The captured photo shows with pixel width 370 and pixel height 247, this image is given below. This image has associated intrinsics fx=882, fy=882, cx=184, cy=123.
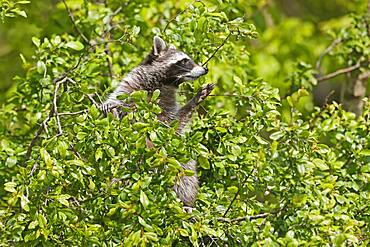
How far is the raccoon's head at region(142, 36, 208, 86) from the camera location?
684 cm

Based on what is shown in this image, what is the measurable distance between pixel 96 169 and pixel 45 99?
1999 mm

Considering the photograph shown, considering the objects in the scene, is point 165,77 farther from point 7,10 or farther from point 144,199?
point 144,199

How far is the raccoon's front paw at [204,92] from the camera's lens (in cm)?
625

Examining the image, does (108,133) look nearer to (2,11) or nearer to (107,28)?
(2,11)

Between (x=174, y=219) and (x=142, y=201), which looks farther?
(x=174, y=219)

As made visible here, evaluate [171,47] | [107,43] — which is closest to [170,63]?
[171,47]

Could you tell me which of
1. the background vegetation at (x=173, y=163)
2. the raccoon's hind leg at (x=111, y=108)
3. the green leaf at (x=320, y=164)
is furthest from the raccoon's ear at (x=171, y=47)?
the green leaf at (x=320, y=164)

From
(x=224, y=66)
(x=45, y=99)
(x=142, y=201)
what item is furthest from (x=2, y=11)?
(x=224, y=66)

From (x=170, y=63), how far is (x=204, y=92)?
921 mm

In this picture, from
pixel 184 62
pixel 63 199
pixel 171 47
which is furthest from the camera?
pixel 171 47

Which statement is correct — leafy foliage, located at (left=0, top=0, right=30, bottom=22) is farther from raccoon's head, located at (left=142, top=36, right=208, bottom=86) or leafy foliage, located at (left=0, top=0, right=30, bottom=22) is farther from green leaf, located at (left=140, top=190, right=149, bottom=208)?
green leaf, located at (left=140, top=190, right=149, bottom=208)

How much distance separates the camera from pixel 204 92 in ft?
20.6

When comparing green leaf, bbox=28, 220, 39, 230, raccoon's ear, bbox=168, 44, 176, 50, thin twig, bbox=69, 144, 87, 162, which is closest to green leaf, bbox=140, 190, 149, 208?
green leaf, bbox=28, 220, 39, 230

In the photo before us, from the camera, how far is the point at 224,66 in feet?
28.1
